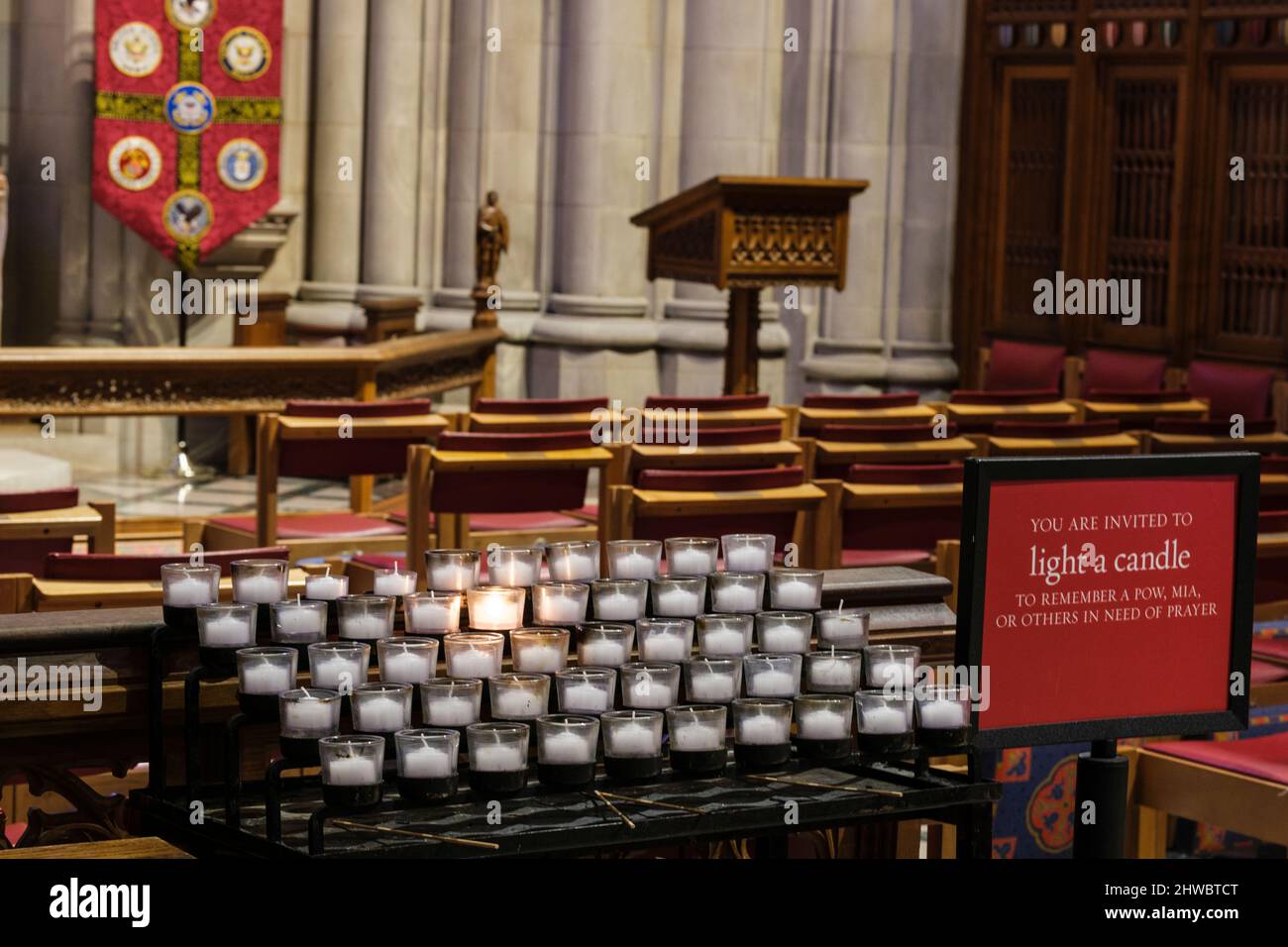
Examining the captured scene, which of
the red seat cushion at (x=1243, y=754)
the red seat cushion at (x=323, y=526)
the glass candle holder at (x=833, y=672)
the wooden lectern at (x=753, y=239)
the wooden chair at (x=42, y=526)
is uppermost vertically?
the wooden lectern at (x=753, y=239)

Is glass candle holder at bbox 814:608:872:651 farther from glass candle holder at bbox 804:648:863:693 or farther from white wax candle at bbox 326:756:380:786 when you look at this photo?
white wax candle at bbox 326:756:380:786

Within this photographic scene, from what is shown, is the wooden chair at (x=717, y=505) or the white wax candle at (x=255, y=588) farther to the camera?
the wooden chair at (x=717, y=505)

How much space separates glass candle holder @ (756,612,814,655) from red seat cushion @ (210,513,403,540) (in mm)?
4361

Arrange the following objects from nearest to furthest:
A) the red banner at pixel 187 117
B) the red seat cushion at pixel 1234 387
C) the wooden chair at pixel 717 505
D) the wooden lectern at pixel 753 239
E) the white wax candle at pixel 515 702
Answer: the white wax candle at pixel 515 702, the wooden chair at pixel 717 505, the wooden lectern at pixel 753 239, the red seat cushion at pixel 1234 387, the red banner at pixel 187 117

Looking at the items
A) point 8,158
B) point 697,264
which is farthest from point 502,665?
point 8,158

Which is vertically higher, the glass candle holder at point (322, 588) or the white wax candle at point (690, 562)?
the white wax candle at point (690, 562)

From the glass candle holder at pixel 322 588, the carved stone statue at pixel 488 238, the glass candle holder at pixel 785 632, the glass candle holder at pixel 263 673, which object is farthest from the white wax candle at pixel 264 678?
the carved stone statue at pixel 488 238

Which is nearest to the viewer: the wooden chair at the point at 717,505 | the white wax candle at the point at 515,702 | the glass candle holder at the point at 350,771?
the glass candle holder at the point at 350,771

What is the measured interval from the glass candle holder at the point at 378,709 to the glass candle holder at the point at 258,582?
409 millimetres

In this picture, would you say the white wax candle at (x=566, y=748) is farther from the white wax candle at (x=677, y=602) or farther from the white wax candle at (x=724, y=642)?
the white wax candle at (x=677, y=602)

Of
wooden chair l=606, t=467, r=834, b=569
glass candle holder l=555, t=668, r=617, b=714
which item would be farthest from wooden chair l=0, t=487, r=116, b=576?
Result: glass candle holder l=555, t=668, r=617, b=714

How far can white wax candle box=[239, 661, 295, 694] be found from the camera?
9.00 feet

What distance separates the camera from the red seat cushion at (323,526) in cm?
734
